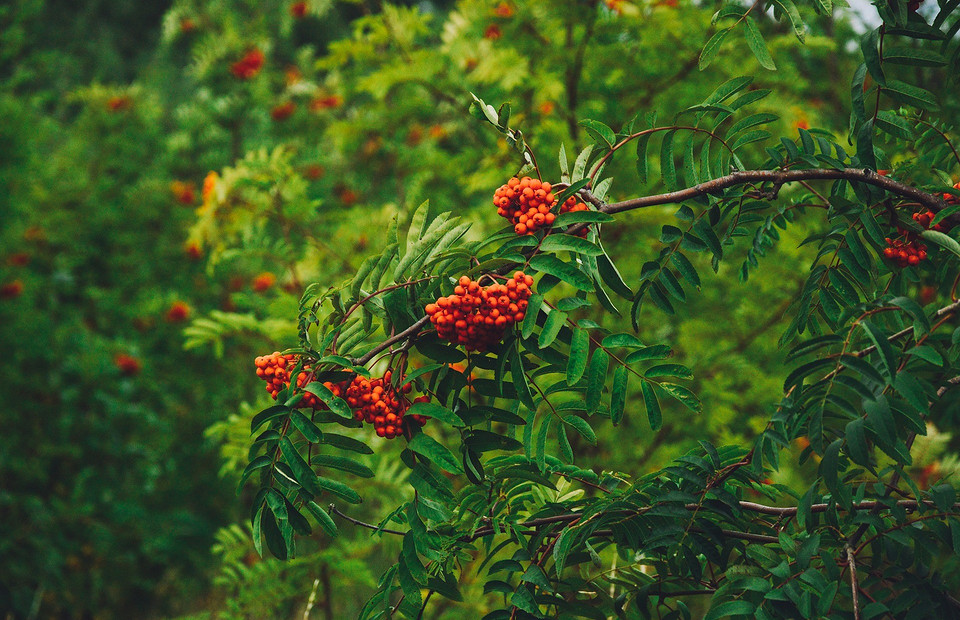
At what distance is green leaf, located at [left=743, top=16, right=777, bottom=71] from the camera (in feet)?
3.15

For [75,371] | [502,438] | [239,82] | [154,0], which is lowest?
[75,371]

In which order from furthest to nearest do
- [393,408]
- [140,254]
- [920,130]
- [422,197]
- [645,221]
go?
[140,254] < [422,197] < [645,221] < [920,130] < [393,408]

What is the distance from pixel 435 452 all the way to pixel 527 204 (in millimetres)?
339

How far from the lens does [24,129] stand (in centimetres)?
418

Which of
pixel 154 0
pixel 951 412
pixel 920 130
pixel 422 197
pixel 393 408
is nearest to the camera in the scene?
pixel 393 408

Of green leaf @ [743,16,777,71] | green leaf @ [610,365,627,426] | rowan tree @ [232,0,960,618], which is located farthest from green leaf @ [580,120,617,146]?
green leaf @ [610,365,627,426]

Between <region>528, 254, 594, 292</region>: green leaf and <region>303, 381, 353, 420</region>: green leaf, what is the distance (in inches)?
11.4

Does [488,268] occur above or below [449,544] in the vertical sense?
above

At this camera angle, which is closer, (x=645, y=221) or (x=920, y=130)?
(x=920, y=130)

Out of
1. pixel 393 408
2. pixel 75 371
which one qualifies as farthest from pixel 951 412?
pixel 75 371

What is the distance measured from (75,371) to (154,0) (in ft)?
20.2

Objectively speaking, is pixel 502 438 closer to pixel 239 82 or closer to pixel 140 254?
pixel 239 82

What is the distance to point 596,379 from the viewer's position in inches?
36.7

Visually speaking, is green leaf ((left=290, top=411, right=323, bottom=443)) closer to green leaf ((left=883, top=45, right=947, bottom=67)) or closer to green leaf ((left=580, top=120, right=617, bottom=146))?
green leaf ((left=580, top=120, right=617, bottom=146))
